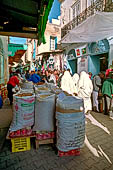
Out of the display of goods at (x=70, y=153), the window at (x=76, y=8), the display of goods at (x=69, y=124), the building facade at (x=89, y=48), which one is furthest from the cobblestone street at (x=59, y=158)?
the window at (x=76, y=8)

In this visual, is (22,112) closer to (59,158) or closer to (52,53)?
(59,158)

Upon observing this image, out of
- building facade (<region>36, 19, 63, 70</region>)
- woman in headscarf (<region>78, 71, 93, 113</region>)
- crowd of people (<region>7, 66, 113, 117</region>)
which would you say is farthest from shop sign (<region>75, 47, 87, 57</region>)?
woman in headscarf (<region>78, 71, 93, 113</region>)

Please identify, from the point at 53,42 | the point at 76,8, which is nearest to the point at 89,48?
the point at 76,8

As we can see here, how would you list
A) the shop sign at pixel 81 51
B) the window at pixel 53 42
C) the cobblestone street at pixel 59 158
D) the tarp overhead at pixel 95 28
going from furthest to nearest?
1. the window at pixel 53 42
2. the shop sign at pixel 81 51
3. the tarp overhead at pixel 95 28
4. the cobblestone street at pixel 59 158

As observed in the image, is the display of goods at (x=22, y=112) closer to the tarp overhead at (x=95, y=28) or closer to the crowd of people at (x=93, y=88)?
the crowd of people at (x=93, y=88)

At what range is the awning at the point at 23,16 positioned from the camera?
2.71 meters

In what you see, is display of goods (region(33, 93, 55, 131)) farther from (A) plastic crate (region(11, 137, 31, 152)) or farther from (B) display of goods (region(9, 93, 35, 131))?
(A) plastic crate (region(11, 137, 31, 152))

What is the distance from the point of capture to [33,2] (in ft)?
9.16

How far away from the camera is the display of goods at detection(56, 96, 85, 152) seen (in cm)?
237

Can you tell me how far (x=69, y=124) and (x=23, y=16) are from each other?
9.89ft

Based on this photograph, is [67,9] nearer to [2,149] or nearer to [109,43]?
[109,43]

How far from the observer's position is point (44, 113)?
2.70 meters

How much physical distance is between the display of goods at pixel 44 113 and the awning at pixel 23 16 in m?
1.89

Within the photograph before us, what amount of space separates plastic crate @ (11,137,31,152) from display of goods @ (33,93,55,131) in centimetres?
33
